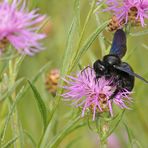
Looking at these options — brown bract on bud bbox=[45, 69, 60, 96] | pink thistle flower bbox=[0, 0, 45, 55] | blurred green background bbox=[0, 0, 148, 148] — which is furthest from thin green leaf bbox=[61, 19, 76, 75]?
blurred green background bbox=[0, 0, 148, 148]

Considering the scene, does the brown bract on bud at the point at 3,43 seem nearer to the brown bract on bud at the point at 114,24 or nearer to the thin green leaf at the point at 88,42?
the thin green leaf at the point at 88,42

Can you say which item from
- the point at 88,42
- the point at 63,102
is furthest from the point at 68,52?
the point at 63,102

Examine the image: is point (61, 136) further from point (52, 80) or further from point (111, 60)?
point (52, 80)

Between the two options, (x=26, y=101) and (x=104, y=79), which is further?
(x=26, y=101)

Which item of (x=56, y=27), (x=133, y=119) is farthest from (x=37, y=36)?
(x=56, y=27)

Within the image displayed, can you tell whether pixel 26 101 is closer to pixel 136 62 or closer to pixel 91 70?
pixel 136 62

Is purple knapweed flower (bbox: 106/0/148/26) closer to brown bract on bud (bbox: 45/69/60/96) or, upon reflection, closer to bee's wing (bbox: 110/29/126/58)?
bee's wing (bbox: 110/29/126/58)
